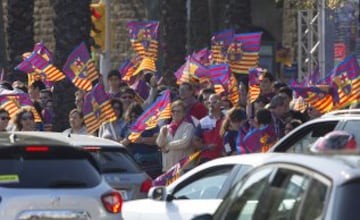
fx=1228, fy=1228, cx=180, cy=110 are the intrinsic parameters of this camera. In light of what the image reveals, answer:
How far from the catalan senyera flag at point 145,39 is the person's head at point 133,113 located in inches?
234

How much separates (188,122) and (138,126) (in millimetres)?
861

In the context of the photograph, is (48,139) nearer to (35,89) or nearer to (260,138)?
(260,138)

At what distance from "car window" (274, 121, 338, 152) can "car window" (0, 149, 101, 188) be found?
71.6 inches

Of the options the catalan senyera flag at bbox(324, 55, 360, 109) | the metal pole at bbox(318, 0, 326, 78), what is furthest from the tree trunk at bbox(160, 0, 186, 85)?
the catalan senyera flag at bbox(324, 55, 360, 109)

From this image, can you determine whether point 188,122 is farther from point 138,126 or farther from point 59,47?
point 59,47

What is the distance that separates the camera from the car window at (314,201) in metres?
6.43

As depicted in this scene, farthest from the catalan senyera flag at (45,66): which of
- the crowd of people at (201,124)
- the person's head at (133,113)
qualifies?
the person's head at (133,113)

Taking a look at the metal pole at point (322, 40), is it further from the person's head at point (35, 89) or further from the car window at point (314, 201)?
the car window at point (314, 201)

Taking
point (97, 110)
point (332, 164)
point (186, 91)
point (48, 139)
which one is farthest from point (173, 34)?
point (332, 164)

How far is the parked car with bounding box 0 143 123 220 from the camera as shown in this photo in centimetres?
1095

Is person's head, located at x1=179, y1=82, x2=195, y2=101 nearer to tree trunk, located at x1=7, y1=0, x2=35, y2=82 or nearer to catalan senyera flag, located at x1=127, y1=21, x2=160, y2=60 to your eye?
catalan senyera flag, located at x1=127, y1=21, x2=160, y2=60

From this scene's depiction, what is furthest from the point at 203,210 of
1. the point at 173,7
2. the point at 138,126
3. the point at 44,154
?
the point at 173,7

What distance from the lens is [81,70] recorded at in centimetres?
2166

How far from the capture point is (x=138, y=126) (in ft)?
55.6
